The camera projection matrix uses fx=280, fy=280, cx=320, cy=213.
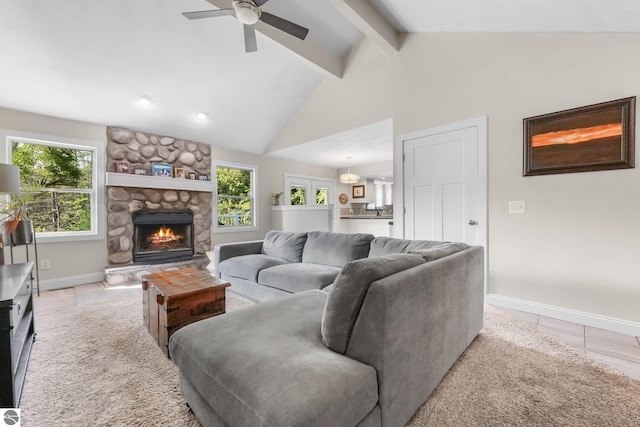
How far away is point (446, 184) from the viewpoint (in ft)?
11.0

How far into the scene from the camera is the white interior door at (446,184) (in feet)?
10.2

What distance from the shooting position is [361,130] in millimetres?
4363

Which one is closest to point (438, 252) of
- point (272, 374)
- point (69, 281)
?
point (272, 374)

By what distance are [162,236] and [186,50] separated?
2879 mm

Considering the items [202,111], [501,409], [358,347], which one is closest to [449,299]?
[501,409]

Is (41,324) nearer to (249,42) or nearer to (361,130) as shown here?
(249,42)

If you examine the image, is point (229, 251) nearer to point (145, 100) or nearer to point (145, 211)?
point (145, 211)

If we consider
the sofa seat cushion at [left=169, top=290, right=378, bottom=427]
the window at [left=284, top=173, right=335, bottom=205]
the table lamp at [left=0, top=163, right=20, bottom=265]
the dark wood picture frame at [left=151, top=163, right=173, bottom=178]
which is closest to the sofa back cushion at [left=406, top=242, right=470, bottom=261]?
the sofa seat cushion at [left=169, top=290, right=378, bottom=427]

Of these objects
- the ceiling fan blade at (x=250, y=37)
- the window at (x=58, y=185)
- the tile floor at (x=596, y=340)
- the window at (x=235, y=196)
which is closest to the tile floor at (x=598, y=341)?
the tile floor at (x=596, y=340)

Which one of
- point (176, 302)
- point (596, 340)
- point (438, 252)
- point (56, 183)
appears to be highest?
point (56, 183)

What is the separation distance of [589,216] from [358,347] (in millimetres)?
2617

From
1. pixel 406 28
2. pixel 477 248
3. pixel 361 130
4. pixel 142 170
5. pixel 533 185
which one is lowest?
pixel 477 248

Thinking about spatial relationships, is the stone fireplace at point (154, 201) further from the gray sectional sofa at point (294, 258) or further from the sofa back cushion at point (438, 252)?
the sofa back cushion at point (438, 252)

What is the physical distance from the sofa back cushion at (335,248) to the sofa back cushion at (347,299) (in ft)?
5.31
